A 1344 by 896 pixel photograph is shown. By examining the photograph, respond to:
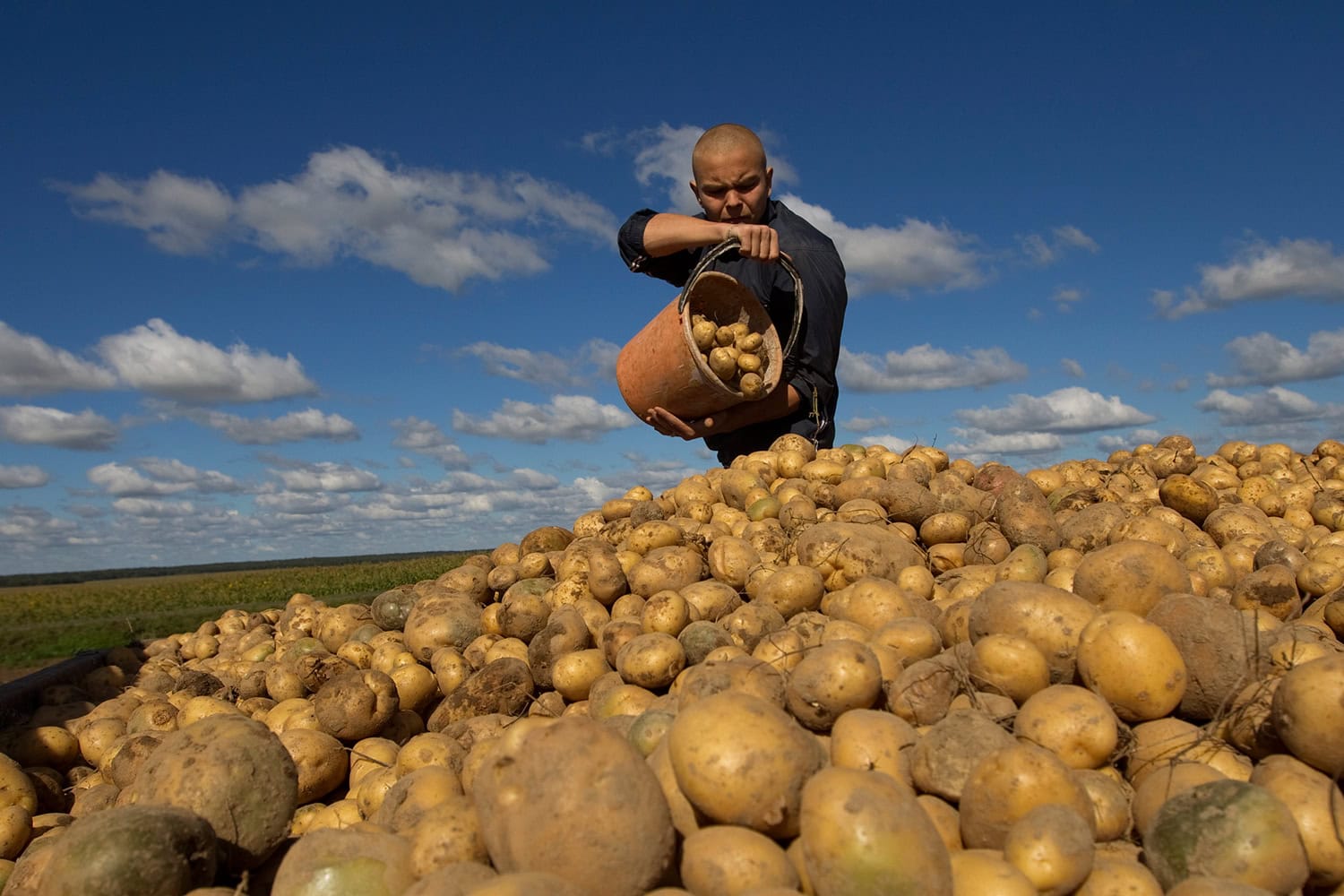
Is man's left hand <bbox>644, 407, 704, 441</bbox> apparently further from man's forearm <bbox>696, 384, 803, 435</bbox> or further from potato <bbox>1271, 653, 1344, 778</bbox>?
potato <bbox>1271, 653, 1344, 778</bbox>

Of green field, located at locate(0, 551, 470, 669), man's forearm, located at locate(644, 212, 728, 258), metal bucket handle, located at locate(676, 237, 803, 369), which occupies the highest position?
man's forearm, located at locate(644, 212, 728, 258)

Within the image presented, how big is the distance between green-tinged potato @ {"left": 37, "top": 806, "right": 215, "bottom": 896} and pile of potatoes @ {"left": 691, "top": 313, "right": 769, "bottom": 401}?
5.07 m

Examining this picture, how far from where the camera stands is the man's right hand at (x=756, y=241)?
22.6 feet

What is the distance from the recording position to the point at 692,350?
22.5 feet

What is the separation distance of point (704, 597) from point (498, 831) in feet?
7.85

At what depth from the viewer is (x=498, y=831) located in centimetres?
239

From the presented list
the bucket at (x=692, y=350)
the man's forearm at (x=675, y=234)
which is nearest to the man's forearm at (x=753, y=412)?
the bucket at (x=692, y=350)

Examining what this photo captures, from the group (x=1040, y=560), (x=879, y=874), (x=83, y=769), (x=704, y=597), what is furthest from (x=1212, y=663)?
(x=83, y=769)

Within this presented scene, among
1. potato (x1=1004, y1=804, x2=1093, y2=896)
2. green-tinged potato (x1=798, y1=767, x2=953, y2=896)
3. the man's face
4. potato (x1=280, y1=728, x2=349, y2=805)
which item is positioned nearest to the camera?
green-tinged potato (x1=798, y1=767, x2=953, y2=896)

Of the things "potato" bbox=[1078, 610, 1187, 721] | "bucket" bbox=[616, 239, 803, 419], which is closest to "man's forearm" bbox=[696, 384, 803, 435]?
"bucket" bbox=[616, 239, 803, 419]

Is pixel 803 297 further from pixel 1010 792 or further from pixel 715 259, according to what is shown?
pixel 1010 792

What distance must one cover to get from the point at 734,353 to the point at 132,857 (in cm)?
565

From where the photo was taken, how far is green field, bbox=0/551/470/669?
1539 cm

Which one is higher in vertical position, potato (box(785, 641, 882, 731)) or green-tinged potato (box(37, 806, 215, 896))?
potato (box(785, 641, 882, 731))
